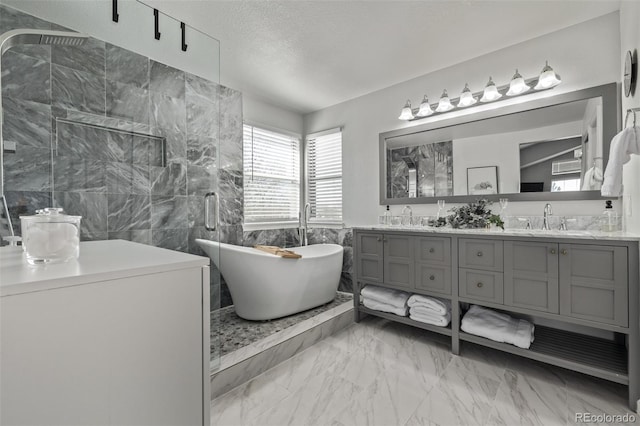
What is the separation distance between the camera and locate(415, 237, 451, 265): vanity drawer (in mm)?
2285

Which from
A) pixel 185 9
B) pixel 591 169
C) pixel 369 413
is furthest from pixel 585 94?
pixel 185 9

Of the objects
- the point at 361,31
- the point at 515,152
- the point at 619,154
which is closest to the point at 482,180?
the point at 515,152

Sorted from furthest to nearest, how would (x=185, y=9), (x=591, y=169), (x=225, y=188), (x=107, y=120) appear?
→ (x=225, y=188) → (x=591, y=169) → (x=185, y=9) → (x=107, y=120)

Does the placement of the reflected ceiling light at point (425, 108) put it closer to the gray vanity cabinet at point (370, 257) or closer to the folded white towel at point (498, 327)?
the gray vanity cabinet at point (370, 257)

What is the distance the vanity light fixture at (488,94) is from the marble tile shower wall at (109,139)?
78.0 inches

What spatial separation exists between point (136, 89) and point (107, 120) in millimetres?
290

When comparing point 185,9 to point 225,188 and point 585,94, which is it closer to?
point 225,188

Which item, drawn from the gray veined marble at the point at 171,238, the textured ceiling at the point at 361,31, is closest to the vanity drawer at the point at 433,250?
the textured ceiling at the point at 361,31

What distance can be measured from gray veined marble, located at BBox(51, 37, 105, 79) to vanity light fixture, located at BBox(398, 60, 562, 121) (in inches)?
100

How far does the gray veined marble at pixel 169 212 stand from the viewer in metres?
2.07

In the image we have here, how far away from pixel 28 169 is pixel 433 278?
280cm

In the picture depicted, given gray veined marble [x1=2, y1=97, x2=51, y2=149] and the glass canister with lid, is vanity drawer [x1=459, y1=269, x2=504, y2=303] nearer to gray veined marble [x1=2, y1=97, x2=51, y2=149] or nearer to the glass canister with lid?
the glass canister with lid

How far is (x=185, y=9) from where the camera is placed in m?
2.03

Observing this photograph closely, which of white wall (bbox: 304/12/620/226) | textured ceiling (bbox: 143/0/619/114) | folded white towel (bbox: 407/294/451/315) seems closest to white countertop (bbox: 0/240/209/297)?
textured ceiling (bbox: 143/0/619/114)
